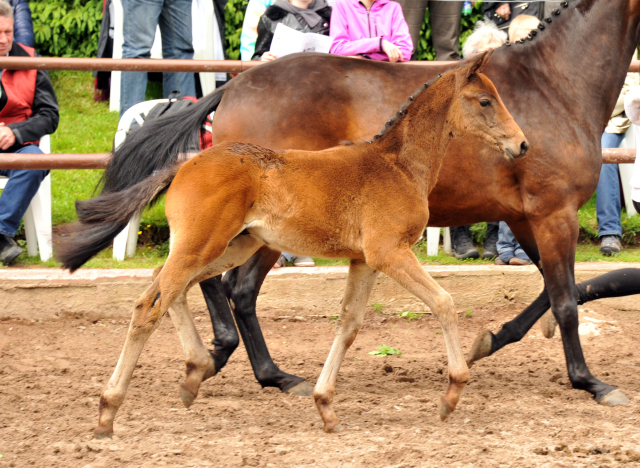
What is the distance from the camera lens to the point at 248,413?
3.63 meters

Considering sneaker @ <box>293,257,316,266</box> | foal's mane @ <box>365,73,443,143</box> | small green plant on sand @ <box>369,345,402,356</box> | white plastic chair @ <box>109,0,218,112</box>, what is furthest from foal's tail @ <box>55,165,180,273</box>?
white plastic chair @ <box>109,0,218,112</box>

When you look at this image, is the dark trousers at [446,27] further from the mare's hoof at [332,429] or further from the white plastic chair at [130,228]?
the mare's hoof at [332,429]

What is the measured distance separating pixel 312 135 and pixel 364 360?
1479 mm

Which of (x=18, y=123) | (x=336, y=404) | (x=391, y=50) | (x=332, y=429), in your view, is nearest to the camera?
(x=332, y=429)

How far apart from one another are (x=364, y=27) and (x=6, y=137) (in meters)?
2.76

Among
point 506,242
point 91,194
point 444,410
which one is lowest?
point 506,242

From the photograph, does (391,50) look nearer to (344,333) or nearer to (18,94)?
(344,333)

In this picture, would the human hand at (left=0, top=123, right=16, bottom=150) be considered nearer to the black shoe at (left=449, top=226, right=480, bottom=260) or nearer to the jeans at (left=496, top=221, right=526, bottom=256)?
the black shoe at (left=449, top=226, right=480, bottom=260)

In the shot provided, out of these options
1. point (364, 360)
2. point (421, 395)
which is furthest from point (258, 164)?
point (364, 360)

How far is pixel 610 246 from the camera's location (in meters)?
5.89

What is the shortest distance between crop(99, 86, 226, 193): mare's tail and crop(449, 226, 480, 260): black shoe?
2581mm

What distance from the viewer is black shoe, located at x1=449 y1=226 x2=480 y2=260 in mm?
5926

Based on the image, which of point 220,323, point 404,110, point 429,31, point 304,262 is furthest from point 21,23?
point 404,110

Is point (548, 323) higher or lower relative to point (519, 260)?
higher
